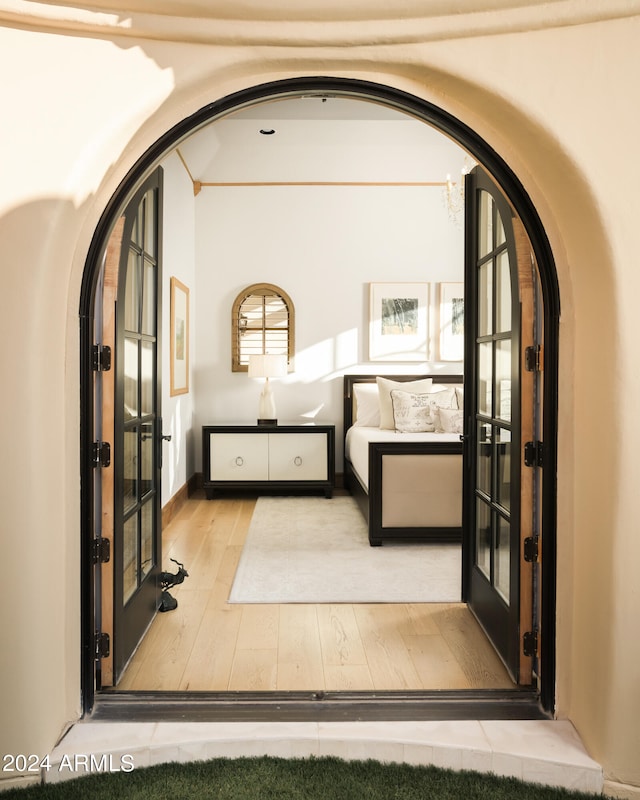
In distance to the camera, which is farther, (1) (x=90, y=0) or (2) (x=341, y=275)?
(2) (x=341, y=275)

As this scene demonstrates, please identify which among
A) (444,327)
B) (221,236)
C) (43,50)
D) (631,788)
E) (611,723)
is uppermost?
(221,236)

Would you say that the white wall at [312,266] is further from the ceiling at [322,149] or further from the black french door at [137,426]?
the black french door at [137,426]

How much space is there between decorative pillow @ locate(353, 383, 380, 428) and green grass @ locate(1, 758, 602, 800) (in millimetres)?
4337

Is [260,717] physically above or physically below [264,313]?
below

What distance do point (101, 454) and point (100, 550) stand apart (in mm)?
349

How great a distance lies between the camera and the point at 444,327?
643cm

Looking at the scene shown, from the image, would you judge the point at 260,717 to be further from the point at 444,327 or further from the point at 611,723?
the point at 444,327

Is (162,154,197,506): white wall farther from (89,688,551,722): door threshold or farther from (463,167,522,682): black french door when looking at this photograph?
(89,688,551,722): door threshold

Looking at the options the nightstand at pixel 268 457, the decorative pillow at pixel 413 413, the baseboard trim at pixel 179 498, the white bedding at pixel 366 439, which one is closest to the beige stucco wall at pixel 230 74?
the white bedding at pixel 366 439

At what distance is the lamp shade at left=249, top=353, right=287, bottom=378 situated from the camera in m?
5.93

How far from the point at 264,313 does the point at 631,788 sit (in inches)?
206

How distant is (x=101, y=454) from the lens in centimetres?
222

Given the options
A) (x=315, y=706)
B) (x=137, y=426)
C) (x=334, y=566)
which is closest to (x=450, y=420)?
(x=334, y=566)

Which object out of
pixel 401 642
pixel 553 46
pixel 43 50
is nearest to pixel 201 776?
pixel 401 642
